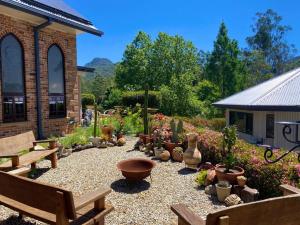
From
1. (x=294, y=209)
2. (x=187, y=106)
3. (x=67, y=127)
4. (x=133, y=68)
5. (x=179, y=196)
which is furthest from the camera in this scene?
(x=133, y=68)

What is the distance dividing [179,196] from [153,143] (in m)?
3.67

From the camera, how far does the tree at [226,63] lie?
121 feet

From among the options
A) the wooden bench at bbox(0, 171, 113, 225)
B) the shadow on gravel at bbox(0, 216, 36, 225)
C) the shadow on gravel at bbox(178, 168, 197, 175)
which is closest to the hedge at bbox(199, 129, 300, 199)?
the shadow on gravel at bbox(178, 168, 197, 175)

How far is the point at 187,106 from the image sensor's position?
21766mm

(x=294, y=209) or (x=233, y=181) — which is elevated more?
(x=294, y=209)

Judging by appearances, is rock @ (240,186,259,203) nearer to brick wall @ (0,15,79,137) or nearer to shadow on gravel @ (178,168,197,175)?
shadow on gravel @ (178,168,197,175)

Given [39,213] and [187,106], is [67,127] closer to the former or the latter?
[39,213]

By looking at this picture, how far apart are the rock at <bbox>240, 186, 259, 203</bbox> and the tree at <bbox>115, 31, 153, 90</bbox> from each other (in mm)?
32600

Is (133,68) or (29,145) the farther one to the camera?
(133,68)

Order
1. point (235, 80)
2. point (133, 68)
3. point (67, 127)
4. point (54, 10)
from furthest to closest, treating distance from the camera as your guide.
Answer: point (133, 68)
point (235, 80)
point (67, 127)
point (54, 10)

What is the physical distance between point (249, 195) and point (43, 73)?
29.9ft

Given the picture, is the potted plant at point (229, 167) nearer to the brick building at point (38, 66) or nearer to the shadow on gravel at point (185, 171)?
the shadow on gravel at point (185, 171)

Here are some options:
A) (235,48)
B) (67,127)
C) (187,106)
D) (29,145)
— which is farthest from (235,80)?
(29,145)

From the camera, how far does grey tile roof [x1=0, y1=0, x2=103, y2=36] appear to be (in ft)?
30.7
